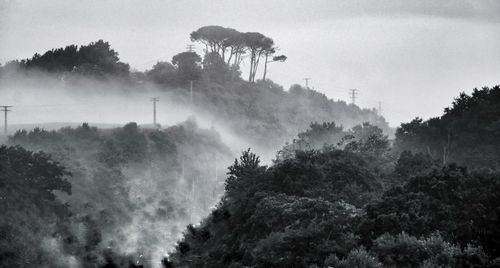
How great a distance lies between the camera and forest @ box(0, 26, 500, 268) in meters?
23.5

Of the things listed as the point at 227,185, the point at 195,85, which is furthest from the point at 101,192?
the point at 195,85

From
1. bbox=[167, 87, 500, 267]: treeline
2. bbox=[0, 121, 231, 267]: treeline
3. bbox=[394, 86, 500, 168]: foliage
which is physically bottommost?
bbox=[0, 121, 231, 267]: treeline

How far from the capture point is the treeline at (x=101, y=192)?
4025 cm

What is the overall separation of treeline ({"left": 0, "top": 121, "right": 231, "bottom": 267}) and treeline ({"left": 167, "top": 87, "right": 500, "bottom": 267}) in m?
8.34

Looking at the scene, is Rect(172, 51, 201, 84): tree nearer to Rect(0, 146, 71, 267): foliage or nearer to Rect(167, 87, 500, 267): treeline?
Rect(0, 146, 71, 267): foliage

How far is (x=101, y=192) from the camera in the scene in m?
52.2

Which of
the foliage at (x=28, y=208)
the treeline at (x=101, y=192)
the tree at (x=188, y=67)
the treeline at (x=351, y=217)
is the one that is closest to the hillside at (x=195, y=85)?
the tree at (x=188, y=67)

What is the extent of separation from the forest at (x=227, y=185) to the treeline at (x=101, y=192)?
145mm

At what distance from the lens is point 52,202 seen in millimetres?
43406

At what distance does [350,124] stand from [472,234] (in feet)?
282

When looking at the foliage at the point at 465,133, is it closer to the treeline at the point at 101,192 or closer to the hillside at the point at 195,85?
the treeline at the point at 101,192

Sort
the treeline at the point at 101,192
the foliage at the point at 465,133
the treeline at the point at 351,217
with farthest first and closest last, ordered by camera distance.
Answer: the foliage at the point at 465,133 → the treeline at the point at 101,192 → the treeline at the point at 351,217

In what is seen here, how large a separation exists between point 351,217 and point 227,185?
51.9 ft

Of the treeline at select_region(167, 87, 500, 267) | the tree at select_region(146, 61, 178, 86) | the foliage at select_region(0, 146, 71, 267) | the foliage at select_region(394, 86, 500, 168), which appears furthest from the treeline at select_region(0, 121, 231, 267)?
the foliage at select_region(394, 86, 500, 168)
